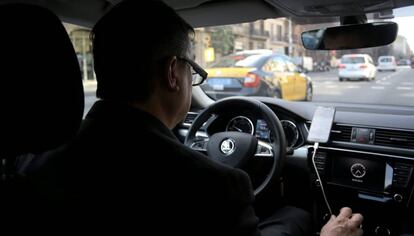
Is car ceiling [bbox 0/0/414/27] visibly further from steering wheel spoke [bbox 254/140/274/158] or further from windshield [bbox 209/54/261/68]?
windshield [bbox 209/54/261/68]

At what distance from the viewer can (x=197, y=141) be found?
10.2 feet

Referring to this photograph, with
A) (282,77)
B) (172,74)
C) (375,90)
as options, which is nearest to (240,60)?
(282,77)

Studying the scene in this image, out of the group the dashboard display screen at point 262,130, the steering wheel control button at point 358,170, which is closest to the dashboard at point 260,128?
the dashboard display screen at point 262,130

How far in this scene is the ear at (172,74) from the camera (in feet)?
4.75

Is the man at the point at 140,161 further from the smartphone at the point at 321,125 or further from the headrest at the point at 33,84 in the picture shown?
the smartphone at the point at 321,125

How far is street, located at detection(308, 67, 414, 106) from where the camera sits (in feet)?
11.7

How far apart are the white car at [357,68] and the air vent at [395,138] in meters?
1.01

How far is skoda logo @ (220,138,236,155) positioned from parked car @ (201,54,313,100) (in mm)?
1421

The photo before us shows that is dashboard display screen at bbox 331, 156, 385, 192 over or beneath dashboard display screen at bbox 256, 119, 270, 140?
beneath

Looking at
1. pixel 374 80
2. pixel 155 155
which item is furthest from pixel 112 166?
pixel 374 80

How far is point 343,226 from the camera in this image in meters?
2.30

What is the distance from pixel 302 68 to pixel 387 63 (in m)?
1.92

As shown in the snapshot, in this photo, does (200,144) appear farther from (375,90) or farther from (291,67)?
(291,67)

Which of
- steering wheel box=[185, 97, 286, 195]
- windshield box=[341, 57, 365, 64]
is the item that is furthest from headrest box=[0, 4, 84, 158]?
windshield box=[341, 57, 365, 64]
